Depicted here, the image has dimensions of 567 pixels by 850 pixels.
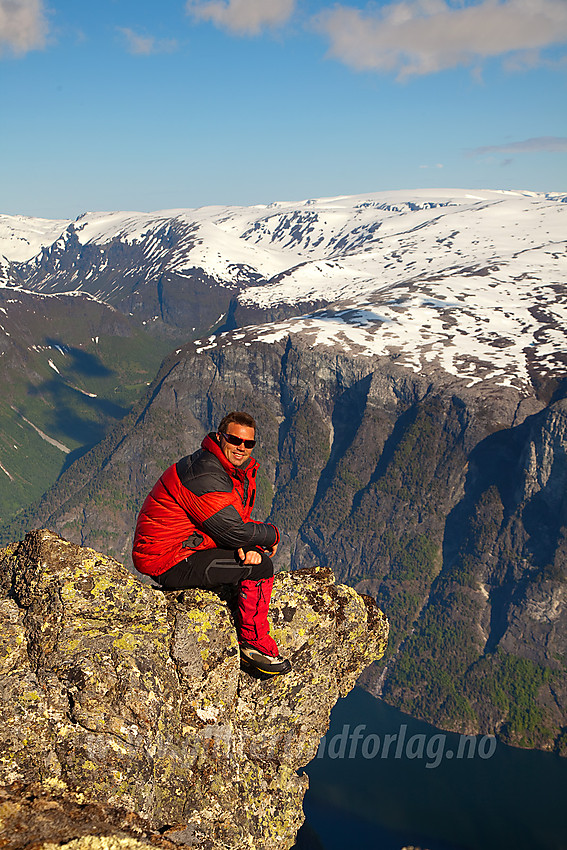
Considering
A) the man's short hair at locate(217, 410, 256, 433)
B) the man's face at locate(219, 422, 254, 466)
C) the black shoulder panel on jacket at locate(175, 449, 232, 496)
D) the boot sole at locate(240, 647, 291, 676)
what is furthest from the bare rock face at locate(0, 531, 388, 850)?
the man's short hair at locate(217, 410, 256, 433)

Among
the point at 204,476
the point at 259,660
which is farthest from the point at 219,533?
the point at 259,660

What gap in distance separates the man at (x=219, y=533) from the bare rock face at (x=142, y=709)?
626 millimetres

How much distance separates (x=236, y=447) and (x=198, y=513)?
182 cm

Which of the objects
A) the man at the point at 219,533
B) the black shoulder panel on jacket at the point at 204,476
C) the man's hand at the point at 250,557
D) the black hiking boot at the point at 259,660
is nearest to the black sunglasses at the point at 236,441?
the man at the point at 219,533

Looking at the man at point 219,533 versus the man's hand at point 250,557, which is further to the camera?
the man's hand at point 250,557

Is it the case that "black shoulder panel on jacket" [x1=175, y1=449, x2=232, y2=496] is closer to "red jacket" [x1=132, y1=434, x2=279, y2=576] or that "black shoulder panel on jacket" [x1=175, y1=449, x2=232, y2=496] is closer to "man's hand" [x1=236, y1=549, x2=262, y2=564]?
"red jacket" [x1=132, y1=434, x2=279, y2=576]

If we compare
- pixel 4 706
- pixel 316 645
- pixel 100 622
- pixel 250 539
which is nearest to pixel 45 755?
pixel 4 706

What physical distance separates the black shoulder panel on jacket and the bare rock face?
299 centimetres

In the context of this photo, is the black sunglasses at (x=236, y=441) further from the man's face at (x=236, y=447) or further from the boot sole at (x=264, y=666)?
the boot sole at (x=264, y=666)

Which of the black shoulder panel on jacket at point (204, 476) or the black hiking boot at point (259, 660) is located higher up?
the black shoulder panel on jacket at point (204, 476)

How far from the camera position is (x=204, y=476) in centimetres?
1494

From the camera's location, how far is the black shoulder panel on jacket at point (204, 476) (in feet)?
49.0

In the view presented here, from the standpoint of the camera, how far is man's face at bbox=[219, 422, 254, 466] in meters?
15.4

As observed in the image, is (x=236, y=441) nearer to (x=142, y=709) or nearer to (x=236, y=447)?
(x=236, y=447)
